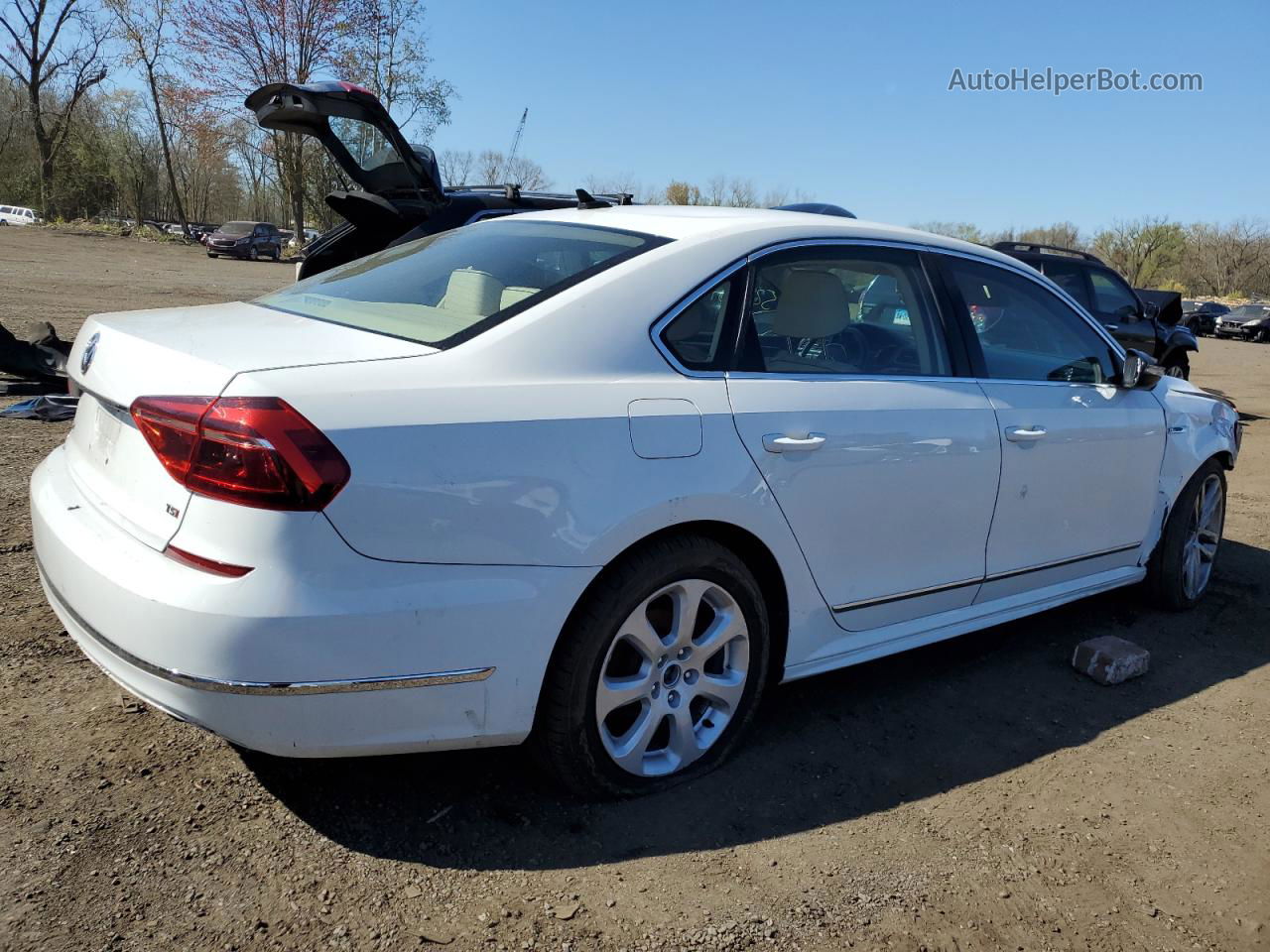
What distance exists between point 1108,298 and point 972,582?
8801mm

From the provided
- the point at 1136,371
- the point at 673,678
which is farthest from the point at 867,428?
the point at 1136,371

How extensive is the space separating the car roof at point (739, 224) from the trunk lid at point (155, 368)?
0.97m

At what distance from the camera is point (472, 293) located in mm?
2834

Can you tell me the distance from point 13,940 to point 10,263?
2339cm

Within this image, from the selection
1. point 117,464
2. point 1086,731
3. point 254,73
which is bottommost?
point 1086,731

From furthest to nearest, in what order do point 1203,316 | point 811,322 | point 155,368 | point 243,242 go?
point 243,242 < point 1203,316 < point 811,322 < point 155,368

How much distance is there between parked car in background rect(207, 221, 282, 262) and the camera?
35.9 meters

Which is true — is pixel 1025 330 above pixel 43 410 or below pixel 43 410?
above

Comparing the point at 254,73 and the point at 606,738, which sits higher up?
the point at 254,73

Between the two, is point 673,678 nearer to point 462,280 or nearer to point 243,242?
point 462,280

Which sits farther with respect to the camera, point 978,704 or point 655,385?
point 978,704

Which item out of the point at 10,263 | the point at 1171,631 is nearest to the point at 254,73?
the point at 10,263

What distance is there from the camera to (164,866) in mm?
2314

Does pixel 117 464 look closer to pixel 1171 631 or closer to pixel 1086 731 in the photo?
pixel 1086 731
